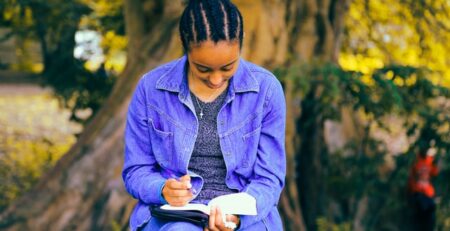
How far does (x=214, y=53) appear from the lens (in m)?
3.40

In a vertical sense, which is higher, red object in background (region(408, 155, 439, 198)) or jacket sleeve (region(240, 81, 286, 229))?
jacket sleeve (region(240, 81, 286, 229))

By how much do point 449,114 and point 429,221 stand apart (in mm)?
1540

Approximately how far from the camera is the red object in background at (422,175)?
7301mm

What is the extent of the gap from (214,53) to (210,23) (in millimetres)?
121

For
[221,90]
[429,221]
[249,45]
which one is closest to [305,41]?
[249,45]

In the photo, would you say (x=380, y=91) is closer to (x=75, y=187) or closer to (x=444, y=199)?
(x=444, y=199)

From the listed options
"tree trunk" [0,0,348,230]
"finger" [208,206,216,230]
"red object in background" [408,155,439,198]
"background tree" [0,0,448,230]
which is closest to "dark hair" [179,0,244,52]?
"finger" [208,206,216,230]

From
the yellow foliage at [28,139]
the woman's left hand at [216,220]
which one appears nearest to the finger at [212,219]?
the woman's left hand at [216,220]

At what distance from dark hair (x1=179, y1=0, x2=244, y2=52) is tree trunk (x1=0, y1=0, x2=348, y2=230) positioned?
2.80m

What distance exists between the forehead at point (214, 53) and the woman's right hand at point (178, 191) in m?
0.42

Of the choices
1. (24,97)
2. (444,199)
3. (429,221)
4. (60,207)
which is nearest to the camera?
(60,207)

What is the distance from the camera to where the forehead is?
3402 mm

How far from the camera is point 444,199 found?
7.21 meters

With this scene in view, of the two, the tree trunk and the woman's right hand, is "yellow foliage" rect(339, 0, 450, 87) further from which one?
the woman's right hand
